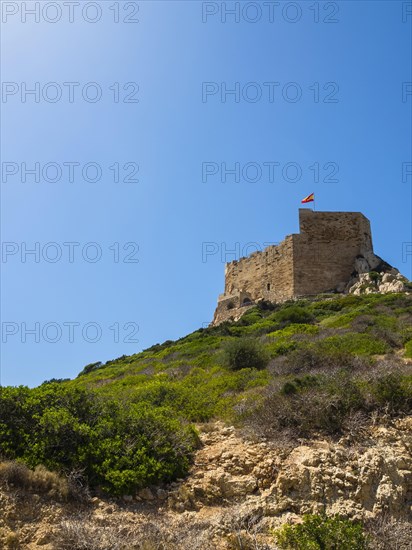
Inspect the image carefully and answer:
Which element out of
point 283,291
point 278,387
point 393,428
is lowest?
point 393,428

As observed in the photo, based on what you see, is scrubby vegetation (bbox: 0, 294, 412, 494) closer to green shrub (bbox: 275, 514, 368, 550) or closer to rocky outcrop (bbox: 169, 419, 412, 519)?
rocky outcrop (bbox: 169, 419, 412, 519)

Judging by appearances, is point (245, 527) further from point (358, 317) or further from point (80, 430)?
point (358, 317)

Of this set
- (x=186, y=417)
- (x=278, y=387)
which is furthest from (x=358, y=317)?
(x=186, y=417)

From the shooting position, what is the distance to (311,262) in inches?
1241

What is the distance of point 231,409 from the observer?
8.92 meters

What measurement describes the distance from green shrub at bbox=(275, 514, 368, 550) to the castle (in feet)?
83.7

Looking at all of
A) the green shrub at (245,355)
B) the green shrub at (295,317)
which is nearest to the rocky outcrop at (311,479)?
the green shrub at (245,355)

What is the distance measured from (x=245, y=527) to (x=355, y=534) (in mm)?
1208

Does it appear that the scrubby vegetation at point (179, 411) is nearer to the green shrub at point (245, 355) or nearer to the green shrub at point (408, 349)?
the green shrub at point (408, 349)

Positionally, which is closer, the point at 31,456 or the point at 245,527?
the point at 245,527

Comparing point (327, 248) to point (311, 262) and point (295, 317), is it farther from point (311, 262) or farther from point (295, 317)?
point (295, 317)

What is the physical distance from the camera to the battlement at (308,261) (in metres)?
31.1

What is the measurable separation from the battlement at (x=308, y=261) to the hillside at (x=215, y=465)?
22.0 m

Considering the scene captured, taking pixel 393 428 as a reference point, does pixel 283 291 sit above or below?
above
